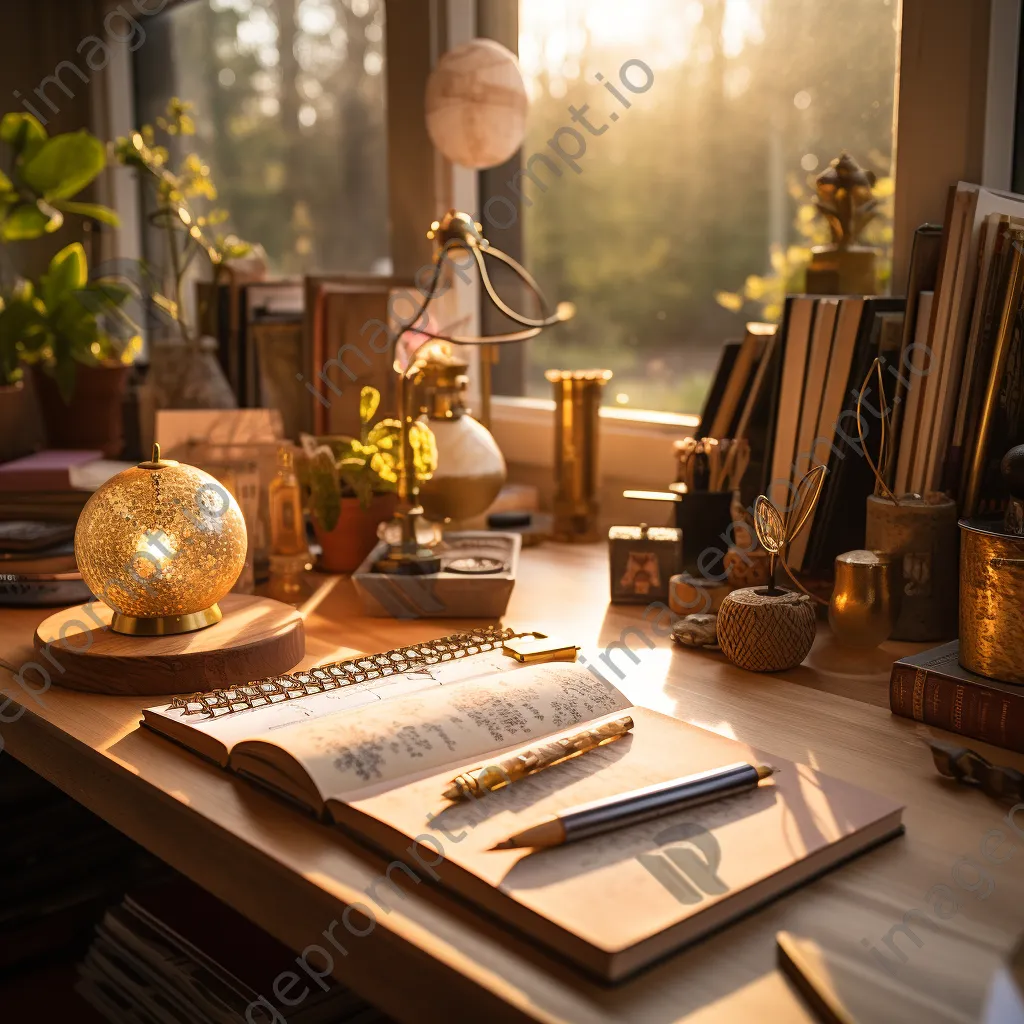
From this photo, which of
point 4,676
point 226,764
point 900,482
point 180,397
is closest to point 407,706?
point 226,764

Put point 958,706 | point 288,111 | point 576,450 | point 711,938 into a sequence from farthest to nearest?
point 288,111
point 576,450
point 958,706
point 711,938

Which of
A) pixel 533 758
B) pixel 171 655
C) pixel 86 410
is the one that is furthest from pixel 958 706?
pixel 86 410

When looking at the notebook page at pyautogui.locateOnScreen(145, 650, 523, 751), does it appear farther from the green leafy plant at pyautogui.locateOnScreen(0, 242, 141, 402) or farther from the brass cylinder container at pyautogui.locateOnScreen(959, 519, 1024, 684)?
the green leafy plant at pyautogui.locateOnScreen(0, 242, 141, 402)

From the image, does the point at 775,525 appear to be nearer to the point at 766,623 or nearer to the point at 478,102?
the point at 766,623

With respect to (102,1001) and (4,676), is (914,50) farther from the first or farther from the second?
(102,1001)

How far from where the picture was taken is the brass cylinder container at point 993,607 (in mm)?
850

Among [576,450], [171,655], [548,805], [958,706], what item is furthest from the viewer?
[576,450]

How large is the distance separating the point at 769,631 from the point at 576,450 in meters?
0.60

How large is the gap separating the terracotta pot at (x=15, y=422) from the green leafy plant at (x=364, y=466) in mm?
593

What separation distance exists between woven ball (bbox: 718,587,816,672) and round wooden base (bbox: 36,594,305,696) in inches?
15.9

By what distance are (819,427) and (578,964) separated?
0.77 meters

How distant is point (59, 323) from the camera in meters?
1.87

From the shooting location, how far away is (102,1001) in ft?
4.07

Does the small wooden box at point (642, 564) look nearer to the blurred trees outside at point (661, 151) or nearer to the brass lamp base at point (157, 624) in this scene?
the brass lamp base at point (157, 624)
